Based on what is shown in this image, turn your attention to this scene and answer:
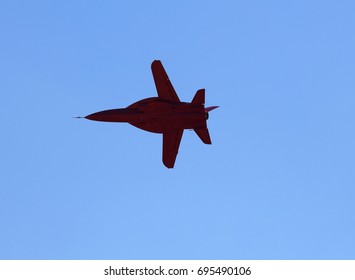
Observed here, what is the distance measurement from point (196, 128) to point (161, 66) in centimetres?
755

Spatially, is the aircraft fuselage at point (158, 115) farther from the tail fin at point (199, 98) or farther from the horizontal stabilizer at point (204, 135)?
the horizontal stabilizer at point (204, 135)

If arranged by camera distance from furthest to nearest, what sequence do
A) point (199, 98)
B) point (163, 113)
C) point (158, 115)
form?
1. point (158, 115)
2. point (163, 113)
3. point (199, 98)

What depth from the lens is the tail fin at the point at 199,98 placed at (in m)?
56.7

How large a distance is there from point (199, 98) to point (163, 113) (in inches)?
165

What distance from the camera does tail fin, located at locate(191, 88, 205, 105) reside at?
186 feet

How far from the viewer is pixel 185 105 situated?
57.2 meters

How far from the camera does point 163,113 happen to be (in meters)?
58.0

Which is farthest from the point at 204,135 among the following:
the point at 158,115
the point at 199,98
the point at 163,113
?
the point at 158,115

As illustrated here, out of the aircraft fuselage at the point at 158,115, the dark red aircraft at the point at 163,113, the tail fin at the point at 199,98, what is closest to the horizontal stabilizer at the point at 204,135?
the dark red aircraft at the point at 163,113

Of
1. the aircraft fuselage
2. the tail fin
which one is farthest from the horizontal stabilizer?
the tail fin

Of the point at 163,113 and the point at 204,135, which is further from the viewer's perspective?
the point at 204,135

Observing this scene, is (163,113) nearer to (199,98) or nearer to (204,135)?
(199,98)

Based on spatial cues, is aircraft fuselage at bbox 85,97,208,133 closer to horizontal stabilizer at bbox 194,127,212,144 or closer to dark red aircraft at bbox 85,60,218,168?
dark red aircraft at bbox 85,60,218,168
